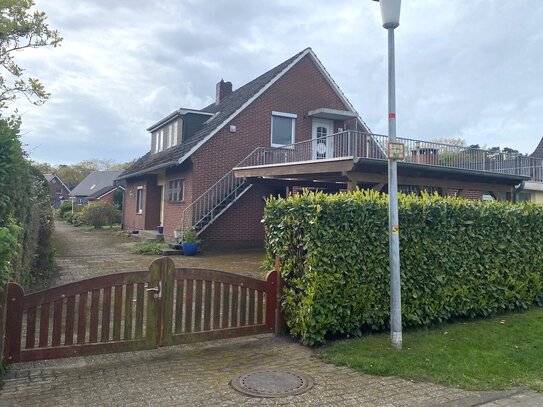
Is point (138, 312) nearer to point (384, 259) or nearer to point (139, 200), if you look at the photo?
point (384, 259)

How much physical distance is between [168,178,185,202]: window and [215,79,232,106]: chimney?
591 cm

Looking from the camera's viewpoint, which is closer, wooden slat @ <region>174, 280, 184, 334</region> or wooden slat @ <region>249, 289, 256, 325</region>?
wooden slat @ <region>174, 280, 184, 334</region>

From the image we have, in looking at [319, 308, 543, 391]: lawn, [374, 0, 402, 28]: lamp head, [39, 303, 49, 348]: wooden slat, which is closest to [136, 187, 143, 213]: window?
[39, 303, 49, 348]: wooden slat

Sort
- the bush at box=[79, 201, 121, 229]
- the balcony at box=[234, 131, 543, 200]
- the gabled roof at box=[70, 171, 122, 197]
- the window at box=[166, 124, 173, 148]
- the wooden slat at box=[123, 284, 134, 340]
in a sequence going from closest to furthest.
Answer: the wooden slat at box=[123, 284, 134, 340], the balcony at box=[234, 131, 543, 200], the window at box=[166, 124, 173, 148], the bush at box=[79, 201, 121, 229], the gabled roof at box=[70, 171, 122, 197]

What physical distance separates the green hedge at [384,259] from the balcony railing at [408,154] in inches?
190

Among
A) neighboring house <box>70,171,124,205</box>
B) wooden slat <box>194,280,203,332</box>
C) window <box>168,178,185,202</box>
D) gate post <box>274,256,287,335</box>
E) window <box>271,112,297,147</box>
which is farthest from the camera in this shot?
neighboring house <box>70,171,124,205</box>

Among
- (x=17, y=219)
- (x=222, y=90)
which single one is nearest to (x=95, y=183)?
(x=222, y=90)

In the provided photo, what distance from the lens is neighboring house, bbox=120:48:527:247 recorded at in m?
14.2

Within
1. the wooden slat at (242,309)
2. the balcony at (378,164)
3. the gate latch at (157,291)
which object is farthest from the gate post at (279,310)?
the balcony at (378,164)

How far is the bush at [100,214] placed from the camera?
30609mm

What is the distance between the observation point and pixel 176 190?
64.2 ft

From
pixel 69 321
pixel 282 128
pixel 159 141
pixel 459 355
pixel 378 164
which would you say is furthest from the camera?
pixel 159 141

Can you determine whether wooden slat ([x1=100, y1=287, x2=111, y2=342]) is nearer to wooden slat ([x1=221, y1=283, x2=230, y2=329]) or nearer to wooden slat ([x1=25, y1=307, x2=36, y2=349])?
wooden slat ([x1=25, y1=307, x2=36, y2=349])

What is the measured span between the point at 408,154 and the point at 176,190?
1039 centimetres
